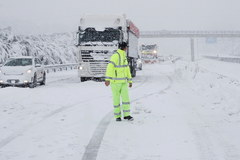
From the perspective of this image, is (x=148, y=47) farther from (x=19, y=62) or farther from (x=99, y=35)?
(x=19, y=62)

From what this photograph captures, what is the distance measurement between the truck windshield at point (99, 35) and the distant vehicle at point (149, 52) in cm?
3661

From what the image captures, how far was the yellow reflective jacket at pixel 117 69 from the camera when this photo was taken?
8680 millimetres

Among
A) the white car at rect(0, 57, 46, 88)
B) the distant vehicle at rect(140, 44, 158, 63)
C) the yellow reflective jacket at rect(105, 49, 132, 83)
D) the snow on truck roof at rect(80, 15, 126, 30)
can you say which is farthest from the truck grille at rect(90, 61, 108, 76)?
the distant vehicle at rect(140, 44, 158, 63)

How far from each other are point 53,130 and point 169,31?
316 ft

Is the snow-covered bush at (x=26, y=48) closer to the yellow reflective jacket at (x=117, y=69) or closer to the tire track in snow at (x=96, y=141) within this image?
the yellow reflective jacket at (x=117, y=69)

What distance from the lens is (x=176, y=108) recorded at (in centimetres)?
1095

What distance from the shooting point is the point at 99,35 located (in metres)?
21.0

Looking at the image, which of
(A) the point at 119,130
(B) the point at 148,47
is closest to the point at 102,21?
(A) the point at 119,130

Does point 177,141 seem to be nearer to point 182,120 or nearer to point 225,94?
point 182,120

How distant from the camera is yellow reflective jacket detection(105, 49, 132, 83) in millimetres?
8680

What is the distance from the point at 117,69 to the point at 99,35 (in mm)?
12462

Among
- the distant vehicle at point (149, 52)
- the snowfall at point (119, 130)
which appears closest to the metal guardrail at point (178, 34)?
the distant vehicle at point (149, 52)

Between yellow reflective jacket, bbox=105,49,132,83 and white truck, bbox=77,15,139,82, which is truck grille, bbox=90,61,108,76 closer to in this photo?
white truck, bbox=77,15,139,82

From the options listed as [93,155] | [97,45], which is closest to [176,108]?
[93,155]
